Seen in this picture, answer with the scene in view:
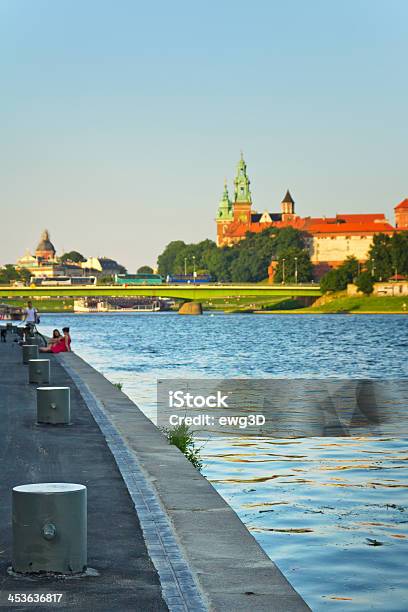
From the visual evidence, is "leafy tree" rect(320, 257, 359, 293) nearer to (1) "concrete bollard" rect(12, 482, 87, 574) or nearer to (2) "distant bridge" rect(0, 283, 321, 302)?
(2) "distant bridge" rect(0, 283, 321, 302)

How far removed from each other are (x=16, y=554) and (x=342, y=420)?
1660 centimetres

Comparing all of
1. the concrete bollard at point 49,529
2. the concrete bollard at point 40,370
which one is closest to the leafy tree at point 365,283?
the concrete bollard at point 40,370

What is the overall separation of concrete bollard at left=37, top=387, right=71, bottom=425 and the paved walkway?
0.26 meters

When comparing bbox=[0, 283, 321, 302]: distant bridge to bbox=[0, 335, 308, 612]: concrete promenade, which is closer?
bbox=[0, 335, 308, 612]: concrete promenade

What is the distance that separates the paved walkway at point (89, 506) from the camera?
27.1 feet

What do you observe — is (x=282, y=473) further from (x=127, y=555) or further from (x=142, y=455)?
(x=127, y=555)

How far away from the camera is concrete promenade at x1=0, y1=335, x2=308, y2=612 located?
27.3ft

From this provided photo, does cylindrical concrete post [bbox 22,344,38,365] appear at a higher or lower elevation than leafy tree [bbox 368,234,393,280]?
lower

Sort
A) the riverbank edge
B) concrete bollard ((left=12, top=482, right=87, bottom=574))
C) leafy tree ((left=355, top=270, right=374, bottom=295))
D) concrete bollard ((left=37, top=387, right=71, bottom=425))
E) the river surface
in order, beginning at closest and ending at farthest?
the riverbank edge
concrete bollard ((left=12, top=482, right=87, bottom=574))
the river surface
concrete bollard ((left=37, top=387, right=71, bottom=425))
leafy tree ((left=355, top=270, right=374, bottom=295))

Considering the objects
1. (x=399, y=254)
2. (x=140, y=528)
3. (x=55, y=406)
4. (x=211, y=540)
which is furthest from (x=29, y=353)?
(x=399, y=254)

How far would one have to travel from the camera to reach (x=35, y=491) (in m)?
A: 8.56

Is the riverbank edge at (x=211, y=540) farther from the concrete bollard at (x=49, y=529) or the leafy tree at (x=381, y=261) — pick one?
the leafy tree at (x=381, y=261)

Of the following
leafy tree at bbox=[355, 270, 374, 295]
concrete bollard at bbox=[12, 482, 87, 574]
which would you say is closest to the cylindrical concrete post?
concrete bollard at bbox=[12, 482, 87, 574]

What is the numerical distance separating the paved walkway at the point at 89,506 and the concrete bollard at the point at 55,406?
26cm
